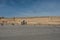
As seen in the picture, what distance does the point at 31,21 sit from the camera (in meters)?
79.5

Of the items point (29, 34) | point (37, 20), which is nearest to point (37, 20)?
point (37, 20)

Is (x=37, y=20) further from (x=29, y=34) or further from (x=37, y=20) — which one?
(x=29, y=34)

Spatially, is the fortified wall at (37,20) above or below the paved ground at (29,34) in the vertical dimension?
above

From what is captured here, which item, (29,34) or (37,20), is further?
(37,20)

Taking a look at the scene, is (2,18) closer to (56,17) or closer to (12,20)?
(12,20)

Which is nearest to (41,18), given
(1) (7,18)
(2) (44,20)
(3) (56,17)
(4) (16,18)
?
(2) (44,20)

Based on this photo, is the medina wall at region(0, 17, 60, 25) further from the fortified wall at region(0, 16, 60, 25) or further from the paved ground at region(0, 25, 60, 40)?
the paved ground at region(0, 25, 60, 40)

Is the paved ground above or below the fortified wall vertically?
below

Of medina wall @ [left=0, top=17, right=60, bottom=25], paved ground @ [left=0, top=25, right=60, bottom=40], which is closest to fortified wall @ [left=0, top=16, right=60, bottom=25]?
medina wall @ [left=0, top=17, right=60, bottom=25]

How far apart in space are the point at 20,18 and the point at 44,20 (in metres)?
15.6

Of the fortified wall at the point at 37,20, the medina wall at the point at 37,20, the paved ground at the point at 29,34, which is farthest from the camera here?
the fortified wall at the point at 37,20

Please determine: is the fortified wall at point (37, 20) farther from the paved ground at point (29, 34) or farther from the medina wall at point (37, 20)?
the paved ground at point (29, 34)

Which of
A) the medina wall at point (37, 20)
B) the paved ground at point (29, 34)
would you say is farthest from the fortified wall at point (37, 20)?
the paved ground at point (29, 34)

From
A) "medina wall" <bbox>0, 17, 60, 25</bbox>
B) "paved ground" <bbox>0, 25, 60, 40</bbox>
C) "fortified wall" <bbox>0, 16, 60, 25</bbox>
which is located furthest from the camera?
"fortified wall" <bbox>0, 16, 60, 25</bbox>
